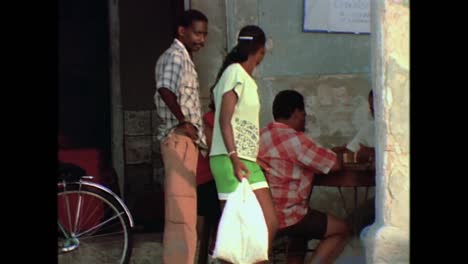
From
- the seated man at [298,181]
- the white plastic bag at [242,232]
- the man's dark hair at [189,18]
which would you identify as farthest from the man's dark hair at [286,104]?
the white plastic bag at [242,232]

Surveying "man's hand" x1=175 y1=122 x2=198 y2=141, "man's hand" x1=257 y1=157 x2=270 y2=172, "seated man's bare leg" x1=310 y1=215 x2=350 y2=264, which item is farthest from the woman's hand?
"seated man's bare leg" x1=310 y1=215 x2=350 y2=264

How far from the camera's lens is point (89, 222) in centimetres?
785

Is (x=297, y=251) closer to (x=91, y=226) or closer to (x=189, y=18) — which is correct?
(x=91, y=226)

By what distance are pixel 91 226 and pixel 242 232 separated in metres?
1.26

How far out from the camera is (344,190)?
8.53 meters

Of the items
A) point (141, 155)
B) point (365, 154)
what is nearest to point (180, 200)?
point (365, 154)

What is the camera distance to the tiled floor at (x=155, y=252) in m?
8.00

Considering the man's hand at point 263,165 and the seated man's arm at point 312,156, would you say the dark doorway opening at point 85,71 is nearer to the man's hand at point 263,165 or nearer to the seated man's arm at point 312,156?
the man's hand at point 263,165

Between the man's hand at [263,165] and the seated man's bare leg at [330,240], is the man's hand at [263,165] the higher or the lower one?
the higher one

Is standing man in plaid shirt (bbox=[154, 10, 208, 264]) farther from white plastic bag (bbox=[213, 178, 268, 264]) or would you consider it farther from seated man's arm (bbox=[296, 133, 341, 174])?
seated man's arm (bbox=[296, 133, 341, 174])

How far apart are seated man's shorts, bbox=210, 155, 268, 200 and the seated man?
15.1 inches

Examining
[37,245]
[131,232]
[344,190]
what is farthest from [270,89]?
[37,245]
